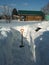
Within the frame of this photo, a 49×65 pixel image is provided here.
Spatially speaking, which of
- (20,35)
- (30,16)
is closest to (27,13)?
(30,16)

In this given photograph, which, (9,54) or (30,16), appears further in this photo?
(30,16)

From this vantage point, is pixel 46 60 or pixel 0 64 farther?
pixel 46 60

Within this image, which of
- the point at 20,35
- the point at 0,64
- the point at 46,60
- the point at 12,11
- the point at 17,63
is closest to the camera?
the point at 0,64

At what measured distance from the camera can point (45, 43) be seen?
576 centimetres

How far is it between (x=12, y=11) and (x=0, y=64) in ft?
136

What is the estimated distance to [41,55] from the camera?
5.20 metres

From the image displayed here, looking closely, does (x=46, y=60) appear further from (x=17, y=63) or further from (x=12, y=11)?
(x=12, y=11)

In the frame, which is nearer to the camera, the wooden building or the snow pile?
the snow pile

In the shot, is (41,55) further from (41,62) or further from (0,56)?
(0,56)

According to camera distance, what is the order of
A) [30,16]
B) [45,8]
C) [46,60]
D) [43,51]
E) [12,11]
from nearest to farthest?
[46,60]
[43,51]
[30,16]
[12,11]
[45,8]

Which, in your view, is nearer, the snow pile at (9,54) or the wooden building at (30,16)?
the snow pile at (9,54)

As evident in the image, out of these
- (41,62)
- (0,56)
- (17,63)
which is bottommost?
(17,63)

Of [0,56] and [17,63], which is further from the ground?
[0,56]

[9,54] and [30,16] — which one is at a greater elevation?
[30,16]
